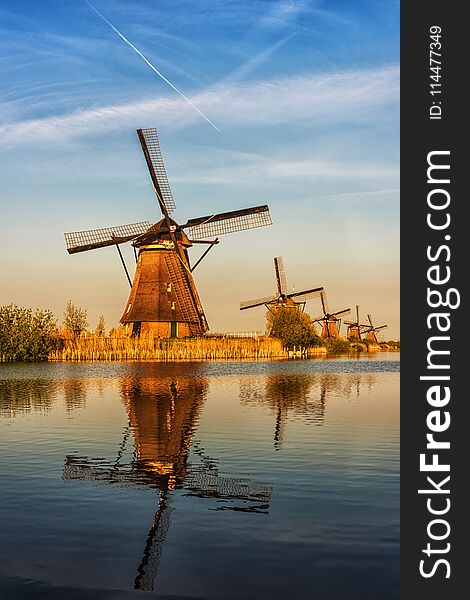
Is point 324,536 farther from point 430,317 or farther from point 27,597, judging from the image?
point 27,597

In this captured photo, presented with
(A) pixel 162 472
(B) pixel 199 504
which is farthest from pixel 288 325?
(B) pixel 199 504

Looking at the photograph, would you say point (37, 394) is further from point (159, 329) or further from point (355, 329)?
point (355, 329)

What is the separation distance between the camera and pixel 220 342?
51469 mm

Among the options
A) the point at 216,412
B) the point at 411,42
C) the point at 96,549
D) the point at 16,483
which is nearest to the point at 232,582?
the point at 96,549

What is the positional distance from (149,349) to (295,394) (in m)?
24.4

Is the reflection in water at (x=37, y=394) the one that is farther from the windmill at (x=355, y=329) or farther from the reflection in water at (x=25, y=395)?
the windmill at (x=355, y=329)

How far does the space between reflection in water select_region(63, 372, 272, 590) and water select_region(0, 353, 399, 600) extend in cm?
3

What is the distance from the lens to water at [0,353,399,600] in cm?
631

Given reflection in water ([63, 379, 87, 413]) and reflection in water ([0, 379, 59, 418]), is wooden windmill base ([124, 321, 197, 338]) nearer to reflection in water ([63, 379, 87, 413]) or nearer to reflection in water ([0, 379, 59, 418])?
reflection in water ([63, 379, 87, 413])

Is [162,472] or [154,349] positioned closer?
[162,472]

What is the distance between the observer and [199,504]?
29.1 ft

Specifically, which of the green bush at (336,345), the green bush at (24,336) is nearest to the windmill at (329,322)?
the green bush at (336,345)

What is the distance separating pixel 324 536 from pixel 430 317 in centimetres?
254

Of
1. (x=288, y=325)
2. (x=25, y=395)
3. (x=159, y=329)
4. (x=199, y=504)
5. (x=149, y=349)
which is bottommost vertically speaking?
(x=199, y=504)
